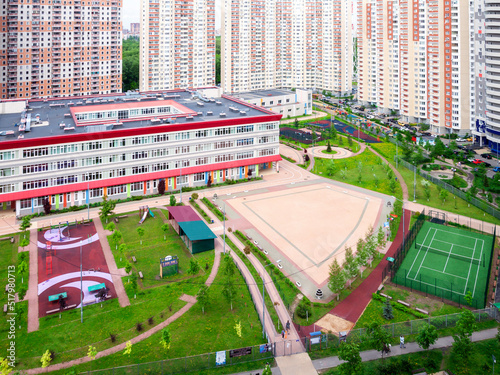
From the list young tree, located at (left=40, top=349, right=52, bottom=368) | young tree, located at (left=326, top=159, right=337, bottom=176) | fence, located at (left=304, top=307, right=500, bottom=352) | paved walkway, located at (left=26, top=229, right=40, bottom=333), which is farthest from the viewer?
young tree, located at (left=326, top=159, right=337, bottom=176)

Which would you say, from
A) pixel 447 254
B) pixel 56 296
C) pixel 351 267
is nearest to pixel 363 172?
pixel 447 254

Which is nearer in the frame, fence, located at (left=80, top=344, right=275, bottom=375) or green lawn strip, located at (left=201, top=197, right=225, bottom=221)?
fence, located at (left=80, top=344, right=275, bottom=375)

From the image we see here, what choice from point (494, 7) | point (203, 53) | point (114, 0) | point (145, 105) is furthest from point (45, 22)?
point (494, 7)

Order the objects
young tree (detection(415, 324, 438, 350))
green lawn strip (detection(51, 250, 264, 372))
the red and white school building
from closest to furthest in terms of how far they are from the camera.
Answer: young tree (detection(415, 324, 438, 350)), green lawn strip (detection(51, 250, 264, 372)), the red and white school building

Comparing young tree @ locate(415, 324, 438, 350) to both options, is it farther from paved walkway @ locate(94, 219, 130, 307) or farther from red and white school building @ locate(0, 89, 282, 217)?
red and white school building @ locate(0, 89, 282, 217)

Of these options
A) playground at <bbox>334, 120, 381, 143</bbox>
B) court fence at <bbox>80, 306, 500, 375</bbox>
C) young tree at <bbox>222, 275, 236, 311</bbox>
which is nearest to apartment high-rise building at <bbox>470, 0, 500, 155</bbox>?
playground at <bbox>334, 120, 381, 143</bbox>

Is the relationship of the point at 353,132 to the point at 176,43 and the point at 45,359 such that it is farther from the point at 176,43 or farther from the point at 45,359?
the point at 45,359
